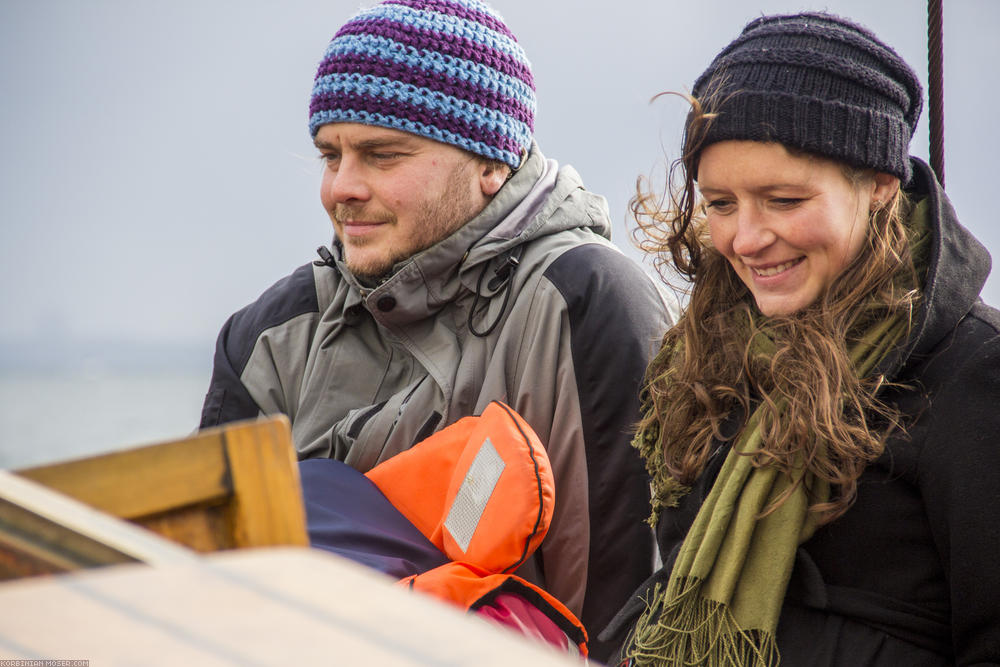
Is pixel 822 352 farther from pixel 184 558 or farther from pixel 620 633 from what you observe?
pixel 184 558

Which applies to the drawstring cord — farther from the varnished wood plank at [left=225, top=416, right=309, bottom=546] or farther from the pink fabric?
the varnished wood plank at [left=225, top=416, right=309, bottom=546]

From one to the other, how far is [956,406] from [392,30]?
1.48m

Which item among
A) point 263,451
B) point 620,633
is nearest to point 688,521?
point 620,633

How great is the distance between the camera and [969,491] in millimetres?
1196

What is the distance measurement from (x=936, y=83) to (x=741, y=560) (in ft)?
3.26

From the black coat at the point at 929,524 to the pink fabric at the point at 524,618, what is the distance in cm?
33

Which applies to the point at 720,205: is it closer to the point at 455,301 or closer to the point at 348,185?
the point at 455,301

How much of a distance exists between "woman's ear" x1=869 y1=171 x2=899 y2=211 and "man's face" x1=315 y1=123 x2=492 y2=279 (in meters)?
1.00

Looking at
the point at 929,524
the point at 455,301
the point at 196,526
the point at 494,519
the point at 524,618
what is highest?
the point at 196,526

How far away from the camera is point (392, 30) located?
7.30 feet

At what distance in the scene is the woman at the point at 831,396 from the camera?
4.13 ft

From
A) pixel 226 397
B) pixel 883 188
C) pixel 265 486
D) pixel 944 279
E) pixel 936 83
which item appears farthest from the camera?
pixel 226 397

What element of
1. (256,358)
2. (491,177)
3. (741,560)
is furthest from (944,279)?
(256,358)

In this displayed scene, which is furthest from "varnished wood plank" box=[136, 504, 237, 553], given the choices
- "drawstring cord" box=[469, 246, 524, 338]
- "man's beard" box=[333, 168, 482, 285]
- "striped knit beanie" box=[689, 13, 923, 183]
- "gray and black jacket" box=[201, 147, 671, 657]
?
"man's beard" box=[333, 168, 482, 285]
